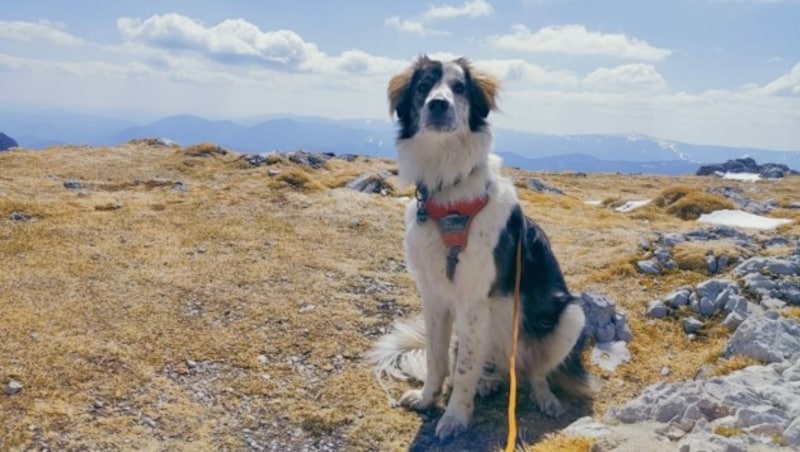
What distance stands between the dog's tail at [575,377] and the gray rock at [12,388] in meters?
5.07

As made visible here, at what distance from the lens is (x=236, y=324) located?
24.5ft

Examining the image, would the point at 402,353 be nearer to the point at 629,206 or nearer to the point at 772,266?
the point at 772,266

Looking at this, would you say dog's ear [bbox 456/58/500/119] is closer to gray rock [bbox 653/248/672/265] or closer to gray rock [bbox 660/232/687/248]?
gray rock [bbox 653/248/672/265]

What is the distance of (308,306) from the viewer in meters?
8.09

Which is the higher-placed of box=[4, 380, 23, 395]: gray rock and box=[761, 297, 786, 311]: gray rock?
box=[761, 297, 786, 311]: gray rock

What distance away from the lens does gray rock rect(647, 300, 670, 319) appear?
781 centimetres

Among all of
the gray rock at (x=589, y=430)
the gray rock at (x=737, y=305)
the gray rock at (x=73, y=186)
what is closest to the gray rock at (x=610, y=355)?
the gray rock at (x=737, y=305)

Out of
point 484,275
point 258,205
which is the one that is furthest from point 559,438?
point 258,205

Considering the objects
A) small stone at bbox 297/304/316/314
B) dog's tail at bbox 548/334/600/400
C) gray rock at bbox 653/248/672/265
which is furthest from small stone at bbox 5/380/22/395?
gray rock at bbox 653/248/672/265

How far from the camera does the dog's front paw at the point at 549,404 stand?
5.56 m

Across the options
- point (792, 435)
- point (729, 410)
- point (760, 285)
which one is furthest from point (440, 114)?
point (760, 285)

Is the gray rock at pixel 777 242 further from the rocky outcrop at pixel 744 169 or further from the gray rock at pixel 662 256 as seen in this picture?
the rocky outcrop at pixel 744 169

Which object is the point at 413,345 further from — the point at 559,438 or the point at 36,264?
the point at 36,264

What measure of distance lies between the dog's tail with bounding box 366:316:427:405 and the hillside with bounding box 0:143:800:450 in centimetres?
22
